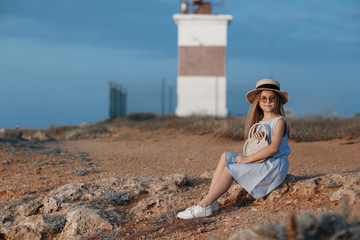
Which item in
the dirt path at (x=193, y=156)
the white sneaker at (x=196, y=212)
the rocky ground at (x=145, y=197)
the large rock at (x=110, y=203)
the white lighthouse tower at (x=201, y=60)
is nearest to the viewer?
the rocky ground at (x=145, y=197)

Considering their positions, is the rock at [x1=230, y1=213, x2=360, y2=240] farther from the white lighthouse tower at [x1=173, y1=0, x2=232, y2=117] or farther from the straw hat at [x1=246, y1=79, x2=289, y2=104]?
the white lighthouse tower at [x1=173, y1=0, x2=232, y2=117]

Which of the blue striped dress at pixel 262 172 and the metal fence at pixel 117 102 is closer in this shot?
the blue striped dress at pixel 262 172

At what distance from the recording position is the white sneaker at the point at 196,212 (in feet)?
12.7

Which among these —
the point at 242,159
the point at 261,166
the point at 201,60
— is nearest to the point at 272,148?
the point at 261,166

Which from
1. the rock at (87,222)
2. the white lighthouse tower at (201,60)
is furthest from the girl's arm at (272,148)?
the white lighthouse tower at (201,60)

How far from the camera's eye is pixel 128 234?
3756 millimetres

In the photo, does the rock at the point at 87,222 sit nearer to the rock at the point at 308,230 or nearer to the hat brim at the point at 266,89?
the hat brim at the point at 266,89

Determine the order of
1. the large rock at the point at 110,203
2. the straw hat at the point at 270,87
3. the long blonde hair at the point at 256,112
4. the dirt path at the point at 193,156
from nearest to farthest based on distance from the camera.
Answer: the large rock at the point at 110,203 → the straw hat at the point at 270,87 → the long blonde hair at the point at 256,112 → the dirt path at the point at 193,156

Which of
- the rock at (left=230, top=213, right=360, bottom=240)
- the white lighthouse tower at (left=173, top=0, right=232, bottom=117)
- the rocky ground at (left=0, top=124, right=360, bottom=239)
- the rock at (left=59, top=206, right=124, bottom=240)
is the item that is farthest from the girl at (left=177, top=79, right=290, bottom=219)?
the white lighthouse tower at (left=173, top=0, right=232, bottom=117)

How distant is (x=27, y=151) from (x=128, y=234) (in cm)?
519

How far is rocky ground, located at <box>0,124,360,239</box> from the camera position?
12.2 ft

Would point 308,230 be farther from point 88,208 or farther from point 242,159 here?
point 88,208

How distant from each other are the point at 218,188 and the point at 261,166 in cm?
49

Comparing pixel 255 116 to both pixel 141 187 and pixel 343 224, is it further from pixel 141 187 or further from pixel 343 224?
pixel 343 224
